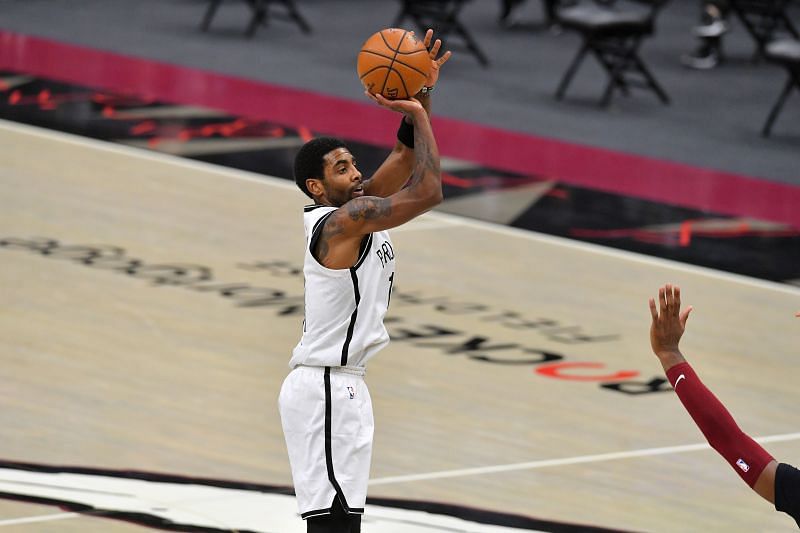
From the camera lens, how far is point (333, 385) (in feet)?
15.6

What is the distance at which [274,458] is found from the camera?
679 cm

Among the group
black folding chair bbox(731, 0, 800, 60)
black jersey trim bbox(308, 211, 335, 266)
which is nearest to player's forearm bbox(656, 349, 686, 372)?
black jersey trim bbox(308, 211, 335, 266)

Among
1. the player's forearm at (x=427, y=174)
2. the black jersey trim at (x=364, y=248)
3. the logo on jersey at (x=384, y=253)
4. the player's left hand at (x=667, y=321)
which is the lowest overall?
the logo on jersey at (x=384, y=253)

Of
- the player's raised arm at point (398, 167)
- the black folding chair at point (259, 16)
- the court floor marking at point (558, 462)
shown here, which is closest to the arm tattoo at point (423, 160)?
the player's raised arm at point (398, 167)

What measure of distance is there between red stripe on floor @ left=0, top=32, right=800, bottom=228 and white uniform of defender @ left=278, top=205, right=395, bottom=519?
7.64 meters

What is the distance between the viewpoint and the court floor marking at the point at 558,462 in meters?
6.62

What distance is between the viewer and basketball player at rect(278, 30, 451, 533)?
4672 millimetres

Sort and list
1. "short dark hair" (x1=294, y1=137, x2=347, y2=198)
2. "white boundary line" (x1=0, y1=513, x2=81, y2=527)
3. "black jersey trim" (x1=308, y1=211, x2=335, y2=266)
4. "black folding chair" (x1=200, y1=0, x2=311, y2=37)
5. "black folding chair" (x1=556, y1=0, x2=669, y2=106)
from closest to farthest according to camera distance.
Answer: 1. "black jersey trim" (x1=308, y1=211, x2=335, y2=266)
2. "short dark hair" (x1=294, y1=137, x2=347, y2=198)
3. "white boundary line" (x1=0, y1=513, x2=81, y2=527)
4. "black folding chair" (x1=556, y1=0, x2=669, y2=106)
5. "black folding chair" (x1=200, y1=0, x2=311, y2=37)

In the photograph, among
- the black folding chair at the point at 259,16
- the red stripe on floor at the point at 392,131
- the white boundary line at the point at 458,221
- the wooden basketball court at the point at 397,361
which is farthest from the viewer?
the black folding chair at the point at 259,16

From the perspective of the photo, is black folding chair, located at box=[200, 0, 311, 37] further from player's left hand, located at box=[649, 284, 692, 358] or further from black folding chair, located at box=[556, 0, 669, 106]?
player's left hand, located at box=[649, 284, 692, 358]

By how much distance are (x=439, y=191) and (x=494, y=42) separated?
14.5m

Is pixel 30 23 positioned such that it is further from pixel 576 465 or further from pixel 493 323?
pixel 576 465

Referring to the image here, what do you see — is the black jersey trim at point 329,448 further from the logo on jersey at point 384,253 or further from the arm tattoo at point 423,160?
the arm tattoo at point 423,160

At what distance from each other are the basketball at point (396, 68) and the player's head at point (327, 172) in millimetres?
261
